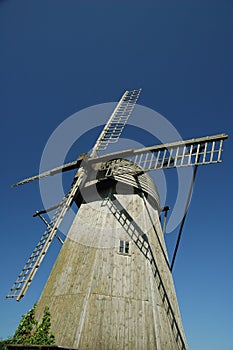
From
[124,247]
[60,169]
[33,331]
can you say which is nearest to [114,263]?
[124,247]

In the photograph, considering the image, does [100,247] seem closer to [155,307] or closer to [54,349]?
[155,307]

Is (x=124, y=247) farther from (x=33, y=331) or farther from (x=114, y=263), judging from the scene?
(x=33, y=331)

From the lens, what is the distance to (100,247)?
9.21 m

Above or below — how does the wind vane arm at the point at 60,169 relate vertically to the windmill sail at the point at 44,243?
above

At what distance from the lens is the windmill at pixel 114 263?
24.4 ft

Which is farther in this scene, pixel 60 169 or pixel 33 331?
pixel 60 169

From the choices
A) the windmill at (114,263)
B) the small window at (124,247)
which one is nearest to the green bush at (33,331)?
the windmill at (114,263)

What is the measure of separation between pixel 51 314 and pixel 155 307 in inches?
137

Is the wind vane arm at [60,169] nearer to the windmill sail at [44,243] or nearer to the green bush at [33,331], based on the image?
the windmill sail at [44,243]

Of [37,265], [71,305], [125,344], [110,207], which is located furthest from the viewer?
[110,207]

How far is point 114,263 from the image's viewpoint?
8.88 m

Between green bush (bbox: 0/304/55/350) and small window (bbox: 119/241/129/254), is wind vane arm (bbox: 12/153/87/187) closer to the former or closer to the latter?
small window (bbox: 119/241/129/254)

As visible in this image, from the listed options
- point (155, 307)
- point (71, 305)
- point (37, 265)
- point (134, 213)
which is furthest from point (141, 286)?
point (37, 265)

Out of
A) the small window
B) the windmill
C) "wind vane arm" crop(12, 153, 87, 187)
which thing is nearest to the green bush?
the windmill
